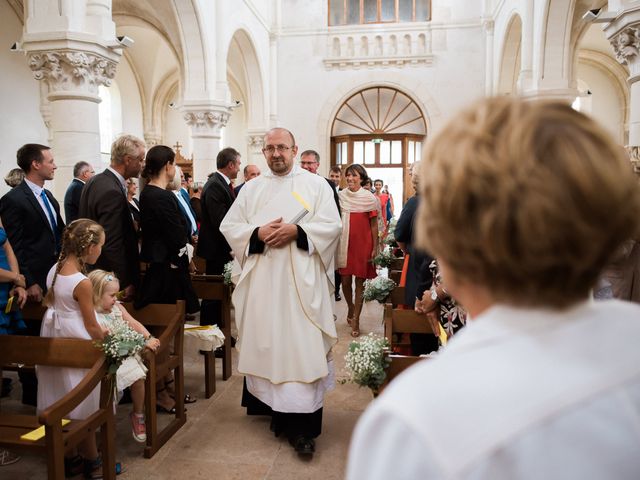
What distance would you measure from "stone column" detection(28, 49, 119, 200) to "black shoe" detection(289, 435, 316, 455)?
395 cm

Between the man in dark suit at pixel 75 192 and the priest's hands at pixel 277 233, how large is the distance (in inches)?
108

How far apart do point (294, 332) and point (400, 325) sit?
66 centimetres

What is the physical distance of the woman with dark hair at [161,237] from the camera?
370cm

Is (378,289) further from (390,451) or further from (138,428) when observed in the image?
(390,451)


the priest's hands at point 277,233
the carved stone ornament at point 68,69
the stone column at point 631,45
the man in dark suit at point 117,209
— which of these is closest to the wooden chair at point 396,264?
the stone column at point 631,45

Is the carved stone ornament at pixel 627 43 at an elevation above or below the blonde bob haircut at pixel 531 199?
above

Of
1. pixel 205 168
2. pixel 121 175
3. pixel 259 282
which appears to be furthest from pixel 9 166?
pixel 259 282

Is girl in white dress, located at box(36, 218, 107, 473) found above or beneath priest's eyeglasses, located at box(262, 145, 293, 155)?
beneath

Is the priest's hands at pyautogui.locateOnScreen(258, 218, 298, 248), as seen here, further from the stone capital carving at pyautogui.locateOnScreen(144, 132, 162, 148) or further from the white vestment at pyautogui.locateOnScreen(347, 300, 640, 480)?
the stone capital carving at pyautogui.locateOnScreen(144, 132, 162, 148)

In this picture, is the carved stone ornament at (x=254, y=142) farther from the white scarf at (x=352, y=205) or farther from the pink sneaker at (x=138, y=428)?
the pink sneaker at (x=138, y=428)

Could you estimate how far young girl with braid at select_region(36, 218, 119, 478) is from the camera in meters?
2.86

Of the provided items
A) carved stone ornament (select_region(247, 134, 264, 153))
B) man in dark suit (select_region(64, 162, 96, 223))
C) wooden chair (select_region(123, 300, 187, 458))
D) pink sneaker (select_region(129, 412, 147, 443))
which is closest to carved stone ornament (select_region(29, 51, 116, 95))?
man in dark suit (select_region(64, 162, 96, 223))

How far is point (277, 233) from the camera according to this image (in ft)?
10.9

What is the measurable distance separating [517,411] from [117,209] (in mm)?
3394
